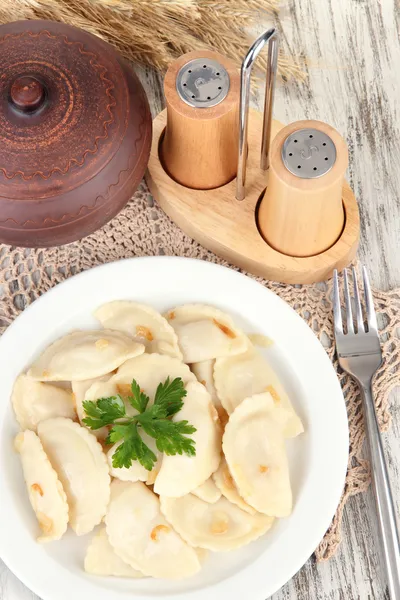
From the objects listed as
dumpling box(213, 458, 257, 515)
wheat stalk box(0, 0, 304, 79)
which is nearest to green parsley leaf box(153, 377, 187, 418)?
dumpling box(213, 458, 257, 515)

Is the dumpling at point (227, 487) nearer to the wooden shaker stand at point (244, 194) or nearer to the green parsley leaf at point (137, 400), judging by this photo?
the green parsley leaf at point (137, 400)

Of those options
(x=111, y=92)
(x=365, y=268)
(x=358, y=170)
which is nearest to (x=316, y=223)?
(x=365, y=268)

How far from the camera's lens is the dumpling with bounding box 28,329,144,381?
1.25m

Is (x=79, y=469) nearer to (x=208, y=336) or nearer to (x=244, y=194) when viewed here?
(x=208, y=336)

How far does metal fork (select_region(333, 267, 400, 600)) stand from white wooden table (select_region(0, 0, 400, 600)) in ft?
0.29

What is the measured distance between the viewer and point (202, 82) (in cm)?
126

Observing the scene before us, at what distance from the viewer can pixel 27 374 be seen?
1.27m

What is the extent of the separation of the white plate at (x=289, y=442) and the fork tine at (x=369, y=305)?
0.12m

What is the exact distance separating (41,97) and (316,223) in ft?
1.51

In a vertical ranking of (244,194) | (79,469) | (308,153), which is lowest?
(79,469)

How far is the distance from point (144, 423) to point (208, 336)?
180 millimetres

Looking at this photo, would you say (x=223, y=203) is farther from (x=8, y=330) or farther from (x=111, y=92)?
(x=8, y=330)

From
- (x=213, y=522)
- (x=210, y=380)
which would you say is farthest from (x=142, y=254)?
(x=213, y=522)

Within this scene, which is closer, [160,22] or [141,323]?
[141,323]
